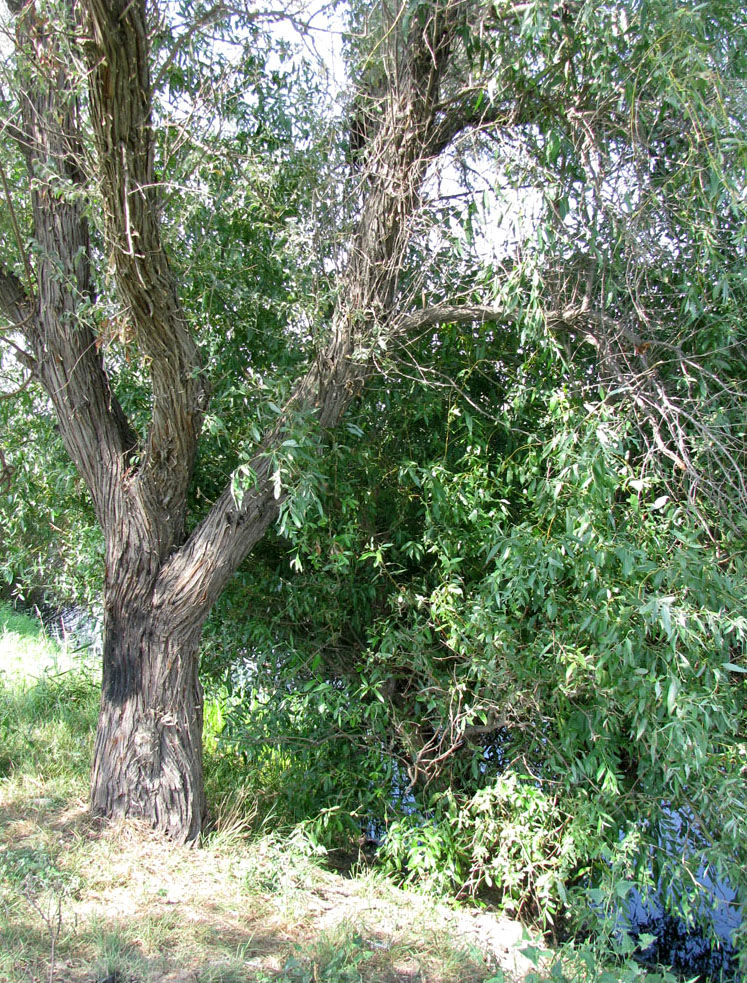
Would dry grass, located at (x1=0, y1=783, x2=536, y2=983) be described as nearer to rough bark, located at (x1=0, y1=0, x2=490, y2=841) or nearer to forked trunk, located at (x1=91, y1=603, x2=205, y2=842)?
forked trunk, located at (x1=91, y1=603, x2=205, y2=842)

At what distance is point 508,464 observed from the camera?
402cm

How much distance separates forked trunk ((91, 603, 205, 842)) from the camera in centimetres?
406

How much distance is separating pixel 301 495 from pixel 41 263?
1.94m

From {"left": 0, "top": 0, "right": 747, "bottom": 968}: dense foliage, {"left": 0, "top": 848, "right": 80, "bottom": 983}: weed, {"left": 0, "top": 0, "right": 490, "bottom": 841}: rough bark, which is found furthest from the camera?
{"left": 0, "top": 0, "right": 490, "bottom": 841}: rough bark

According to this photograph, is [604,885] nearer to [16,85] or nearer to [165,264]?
[165,264]

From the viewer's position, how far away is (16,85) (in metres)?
3.63

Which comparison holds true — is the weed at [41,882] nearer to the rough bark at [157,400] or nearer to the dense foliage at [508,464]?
the rough bark at [157,400]

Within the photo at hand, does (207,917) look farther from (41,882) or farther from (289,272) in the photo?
(289,272)

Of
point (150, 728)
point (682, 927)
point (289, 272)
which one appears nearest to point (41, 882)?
point (150, 728)

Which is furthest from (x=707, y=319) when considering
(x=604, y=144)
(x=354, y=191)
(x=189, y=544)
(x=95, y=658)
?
(x=95, y=658)

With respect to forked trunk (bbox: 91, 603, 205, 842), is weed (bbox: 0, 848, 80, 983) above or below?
below

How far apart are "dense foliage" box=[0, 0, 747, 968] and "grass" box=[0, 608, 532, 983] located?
0.46 metres

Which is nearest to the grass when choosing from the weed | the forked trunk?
the weed

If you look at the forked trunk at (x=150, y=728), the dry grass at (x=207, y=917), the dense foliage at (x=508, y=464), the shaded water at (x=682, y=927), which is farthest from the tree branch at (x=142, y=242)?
the shaded water at (x=682, y=927)
